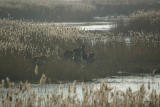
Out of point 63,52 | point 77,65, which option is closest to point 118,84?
point 77,65

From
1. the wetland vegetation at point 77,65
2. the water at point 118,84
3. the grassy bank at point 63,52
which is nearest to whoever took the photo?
the wetland vegetation at point 77,65

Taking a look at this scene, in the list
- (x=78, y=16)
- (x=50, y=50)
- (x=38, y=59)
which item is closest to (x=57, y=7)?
(x=78, y=16)

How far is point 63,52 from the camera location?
17734mm

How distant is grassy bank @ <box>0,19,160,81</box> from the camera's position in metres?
14.9

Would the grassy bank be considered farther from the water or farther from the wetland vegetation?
the water

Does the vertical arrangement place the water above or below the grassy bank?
below

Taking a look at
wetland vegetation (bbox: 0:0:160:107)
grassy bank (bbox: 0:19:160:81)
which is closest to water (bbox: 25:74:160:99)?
wetland vegetation (bbox: 0:0:160:107)

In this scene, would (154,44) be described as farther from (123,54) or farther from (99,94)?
(99,94)

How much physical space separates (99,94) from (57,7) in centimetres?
2898

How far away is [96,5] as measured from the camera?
40625 mm

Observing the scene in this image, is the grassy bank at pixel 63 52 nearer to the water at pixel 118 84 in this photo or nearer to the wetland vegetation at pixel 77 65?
the wetland vegetation at pixel 77 65

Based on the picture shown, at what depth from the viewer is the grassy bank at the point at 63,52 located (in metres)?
14.9

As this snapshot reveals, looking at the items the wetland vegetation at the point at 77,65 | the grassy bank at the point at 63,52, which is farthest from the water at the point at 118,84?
the grassy bank at the point at 63,52

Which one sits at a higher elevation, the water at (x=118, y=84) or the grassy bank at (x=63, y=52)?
the grassy bank at (x=63, y=52)
